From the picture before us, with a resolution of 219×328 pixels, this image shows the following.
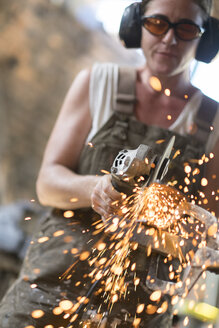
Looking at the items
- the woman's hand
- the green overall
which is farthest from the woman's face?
the woman's hand

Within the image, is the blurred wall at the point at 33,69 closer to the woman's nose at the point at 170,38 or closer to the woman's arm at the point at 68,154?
the woman's arm at the point at 68,154

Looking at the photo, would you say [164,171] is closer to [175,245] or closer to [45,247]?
[175,245]

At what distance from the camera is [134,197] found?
785 mm

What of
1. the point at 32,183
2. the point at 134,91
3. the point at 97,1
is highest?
the point at 97,1

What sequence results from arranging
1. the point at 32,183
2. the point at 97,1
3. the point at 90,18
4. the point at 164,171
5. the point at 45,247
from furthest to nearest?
the point at 32,183
the point at 90,18
the point at 97,1
the point at 45,247
the point at 164,171

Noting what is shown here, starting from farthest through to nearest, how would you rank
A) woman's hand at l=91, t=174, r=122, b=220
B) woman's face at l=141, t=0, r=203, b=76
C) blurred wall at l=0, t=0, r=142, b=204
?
blurred wall at l=0, t=0, r=142, b=204, woman's face at l=141, t=0, r=203, b=76, woman's hand at l=91, t=174, r=122, b=220

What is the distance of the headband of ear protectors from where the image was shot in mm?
957

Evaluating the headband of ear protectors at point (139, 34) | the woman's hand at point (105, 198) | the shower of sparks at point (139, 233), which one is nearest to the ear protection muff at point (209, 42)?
the headband of ear protectors at point (139, 34)

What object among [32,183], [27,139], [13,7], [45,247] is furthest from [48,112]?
[45,247]

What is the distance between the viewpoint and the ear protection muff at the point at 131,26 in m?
1.00

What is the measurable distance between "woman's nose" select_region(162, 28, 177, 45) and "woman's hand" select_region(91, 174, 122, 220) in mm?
350

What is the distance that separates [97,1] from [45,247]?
2634 mm

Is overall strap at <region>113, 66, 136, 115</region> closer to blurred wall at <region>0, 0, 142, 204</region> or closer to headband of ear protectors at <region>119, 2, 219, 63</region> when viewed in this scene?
headband of ear protectors at <region>119, 2, 219, 63</region>

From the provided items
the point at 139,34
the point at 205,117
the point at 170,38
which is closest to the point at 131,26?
the point at 139,34
